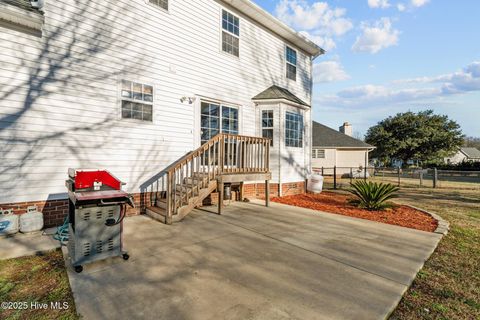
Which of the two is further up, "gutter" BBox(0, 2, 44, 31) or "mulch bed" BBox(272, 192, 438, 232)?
"gutter" BBox(0, 2, 44, 31)

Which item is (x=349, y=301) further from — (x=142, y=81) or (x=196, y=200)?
(x=142, y=81)

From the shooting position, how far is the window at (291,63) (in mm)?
11520

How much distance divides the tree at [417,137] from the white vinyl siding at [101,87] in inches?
1310

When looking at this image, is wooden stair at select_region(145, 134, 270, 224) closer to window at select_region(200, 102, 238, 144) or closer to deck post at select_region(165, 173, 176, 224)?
deck post at select_region(165, 173, 176, 224)

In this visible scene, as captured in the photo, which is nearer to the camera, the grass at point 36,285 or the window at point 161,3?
the grass at point 36,285

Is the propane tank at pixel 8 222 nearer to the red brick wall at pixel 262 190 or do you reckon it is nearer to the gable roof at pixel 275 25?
the red brick wall at pixel 262 190

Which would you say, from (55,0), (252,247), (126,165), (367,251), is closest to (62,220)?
(126,165)

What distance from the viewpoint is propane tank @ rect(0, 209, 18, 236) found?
15.7 ft

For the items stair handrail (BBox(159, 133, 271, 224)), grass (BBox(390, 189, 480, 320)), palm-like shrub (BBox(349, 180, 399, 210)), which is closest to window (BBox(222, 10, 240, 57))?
stair handrail (BBox(159, 133, 271, 224))

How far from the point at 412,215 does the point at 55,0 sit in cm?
1056

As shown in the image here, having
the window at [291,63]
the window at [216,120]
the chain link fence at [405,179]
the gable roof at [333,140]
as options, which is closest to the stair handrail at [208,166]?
the window at [216,120]

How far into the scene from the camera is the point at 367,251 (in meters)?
4.43

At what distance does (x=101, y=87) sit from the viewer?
6047 millimetres

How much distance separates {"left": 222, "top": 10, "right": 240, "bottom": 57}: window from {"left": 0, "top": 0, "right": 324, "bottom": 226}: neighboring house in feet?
0.11
